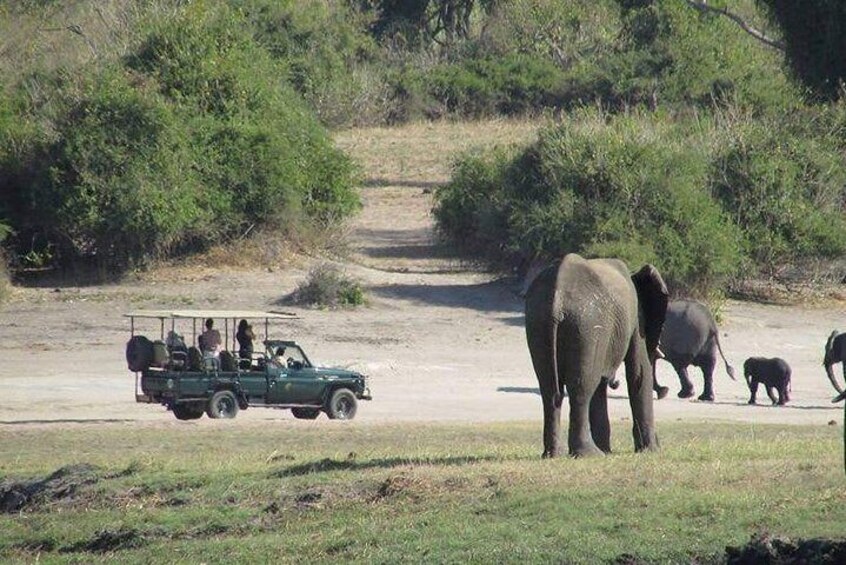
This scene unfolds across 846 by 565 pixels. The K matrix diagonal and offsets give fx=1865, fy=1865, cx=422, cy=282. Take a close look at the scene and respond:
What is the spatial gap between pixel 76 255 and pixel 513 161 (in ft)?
26.6

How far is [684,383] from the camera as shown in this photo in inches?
1075

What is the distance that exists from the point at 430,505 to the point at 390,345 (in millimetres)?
15087

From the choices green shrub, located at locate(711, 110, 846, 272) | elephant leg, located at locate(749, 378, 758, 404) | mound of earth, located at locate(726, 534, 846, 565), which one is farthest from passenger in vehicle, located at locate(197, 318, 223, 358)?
green shrub, located at locate(711, 110, 846, 272)

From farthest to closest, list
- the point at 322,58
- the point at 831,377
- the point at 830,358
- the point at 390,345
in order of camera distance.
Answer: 1. the point at 322,58
2. the point at 390,345
3. the point at 830,358
4. the point at 831,377

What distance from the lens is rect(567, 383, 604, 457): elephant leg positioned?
15500 millimetres

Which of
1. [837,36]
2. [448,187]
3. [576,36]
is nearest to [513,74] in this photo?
[576,36]

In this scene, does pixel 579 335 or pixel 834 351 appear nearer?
pixel 579 335

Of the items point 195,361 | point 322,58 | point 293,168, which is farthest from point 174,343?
point 322,58

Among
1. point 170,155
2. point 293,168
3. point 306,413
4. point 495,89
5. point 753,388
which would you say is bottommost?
point 306,413

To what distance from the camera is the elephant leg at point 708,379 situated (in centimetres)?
2695

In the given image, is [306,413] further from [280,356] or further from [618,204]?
[618,204]

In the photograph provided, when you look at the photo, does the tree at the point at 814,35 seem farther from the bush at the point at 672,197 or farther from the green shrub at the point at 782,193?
the green shrub at the point at 782,193

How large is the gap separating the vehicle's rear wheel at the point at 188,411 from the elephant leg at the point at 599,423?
800cm

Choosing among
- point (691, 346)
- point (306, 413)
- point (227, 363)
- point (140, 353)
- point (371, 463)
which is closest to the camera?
point (371, 463)
